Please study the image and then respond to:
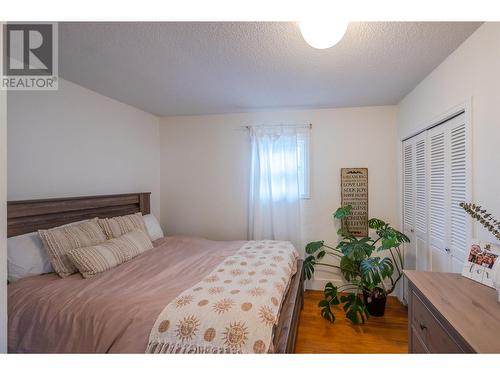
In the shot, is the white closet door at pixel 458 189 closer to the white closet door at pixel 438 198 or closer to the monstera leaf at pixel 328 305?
the white closet door at pixel 438 198

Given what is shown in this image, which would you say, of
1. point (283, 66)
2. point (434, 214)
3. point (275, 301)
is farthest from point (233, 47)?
point (434, 214)

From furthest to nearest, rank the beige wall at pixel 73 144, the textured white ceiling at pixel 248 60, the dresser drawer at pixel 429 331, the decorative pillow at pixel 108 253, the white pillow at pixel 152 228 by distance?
the white pillow at pixel 152 228 < the beige wall at pixel 73 144 < the decorative pillow at pixel 108 253 < the textured white ceiling at pixel 248 60 < the dresser drawer at pixel 429 331

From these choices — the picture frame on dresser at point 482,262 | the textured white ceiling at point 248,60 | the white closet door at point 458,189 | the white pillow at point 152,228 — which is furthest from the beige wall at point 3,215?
the white closet door at point 458,189

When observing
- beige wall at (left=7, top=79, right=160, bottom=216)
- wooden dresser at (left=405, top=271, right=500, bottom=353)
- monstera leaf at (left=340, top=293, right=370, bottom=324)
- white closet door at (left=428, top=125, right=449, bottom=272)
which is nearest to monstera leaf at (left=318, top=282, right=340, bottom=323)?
monstera leaf at (left=340, top=293, right=370, bottom=324)

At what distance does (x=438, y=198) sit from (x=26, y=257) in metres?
3.23

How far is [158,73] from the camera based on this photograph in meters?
1.99

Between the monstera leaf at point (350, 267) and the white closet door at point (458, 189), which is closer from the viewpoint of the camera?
the white closet door at point (458, 189)

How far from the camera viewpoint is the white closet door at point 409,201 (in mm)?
2473

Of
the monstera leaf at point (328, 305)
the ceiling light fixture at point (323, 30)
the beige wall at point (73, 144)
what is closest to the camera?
the ceiling light fixture at point (323, 30)

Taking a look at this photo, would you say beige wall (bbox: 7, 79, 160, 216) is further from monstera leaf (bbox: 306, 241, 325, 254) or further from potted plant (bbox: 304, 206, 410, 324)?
potted plant (bbox: 304, 206, 410, 324)

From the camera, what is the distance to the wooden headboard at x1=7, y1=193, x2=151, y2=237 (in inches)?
68.0

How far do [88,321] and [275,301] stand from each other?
1.06 m

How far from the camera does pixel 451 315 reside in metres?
0.89
